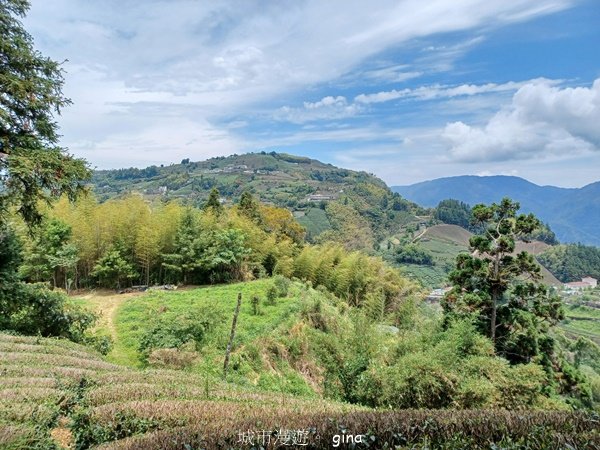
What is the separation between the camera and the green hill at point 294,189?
87037 millimetres

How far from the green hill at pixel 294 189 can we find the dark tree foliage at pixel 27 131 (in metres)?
52.4

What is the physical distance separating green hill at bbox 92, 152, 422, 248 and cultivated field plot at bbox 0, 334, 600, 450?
55733 millimetres

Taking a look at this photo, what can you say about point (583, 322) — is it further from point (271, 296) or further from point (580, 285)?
point (271, 296)

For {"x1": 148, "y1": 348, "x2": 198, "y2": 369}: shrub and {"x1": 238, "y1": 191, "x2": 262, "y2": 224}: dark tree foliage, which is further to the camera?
{"x1": 238, "y1": 191, "x2": 262, "y2": 224}: dark tree foliage

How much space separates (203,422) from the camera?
3682mm

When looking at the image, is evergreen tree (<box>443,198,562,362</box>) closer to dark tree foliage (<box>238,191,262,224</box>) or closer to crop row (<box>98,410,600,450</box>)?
crop row (<box>98,410,600,450</box>)

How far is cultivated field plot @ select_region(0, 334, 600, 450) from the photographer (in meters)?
3.05

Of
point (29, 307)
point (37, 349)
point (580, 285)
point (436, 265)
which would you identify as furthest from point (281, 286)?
point (580, 285)

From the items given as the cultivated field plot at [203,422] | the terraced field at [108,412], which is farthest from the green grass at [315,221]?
the cultivated field plot at [203,422]

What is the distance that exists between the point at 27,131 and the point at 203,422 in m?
6.70

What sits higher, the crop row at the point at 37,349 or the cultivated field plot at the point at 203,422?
the cultivated field plot at the point at 203,422

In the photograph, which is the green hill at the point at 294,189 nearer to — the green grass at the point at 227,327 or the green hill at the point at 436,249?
the green hill at the point at 436,249

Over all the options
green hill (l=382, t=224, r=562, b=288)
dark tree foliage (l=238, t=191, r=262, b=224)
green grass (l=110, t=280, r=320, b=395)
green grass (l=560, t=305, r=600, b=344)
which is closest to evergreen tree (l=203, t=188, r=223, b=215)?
dark tree foliage (l=238, t=191, r=262, b=224)

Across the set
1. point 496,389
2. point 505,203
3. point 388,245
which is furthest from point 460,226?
point 496,389
